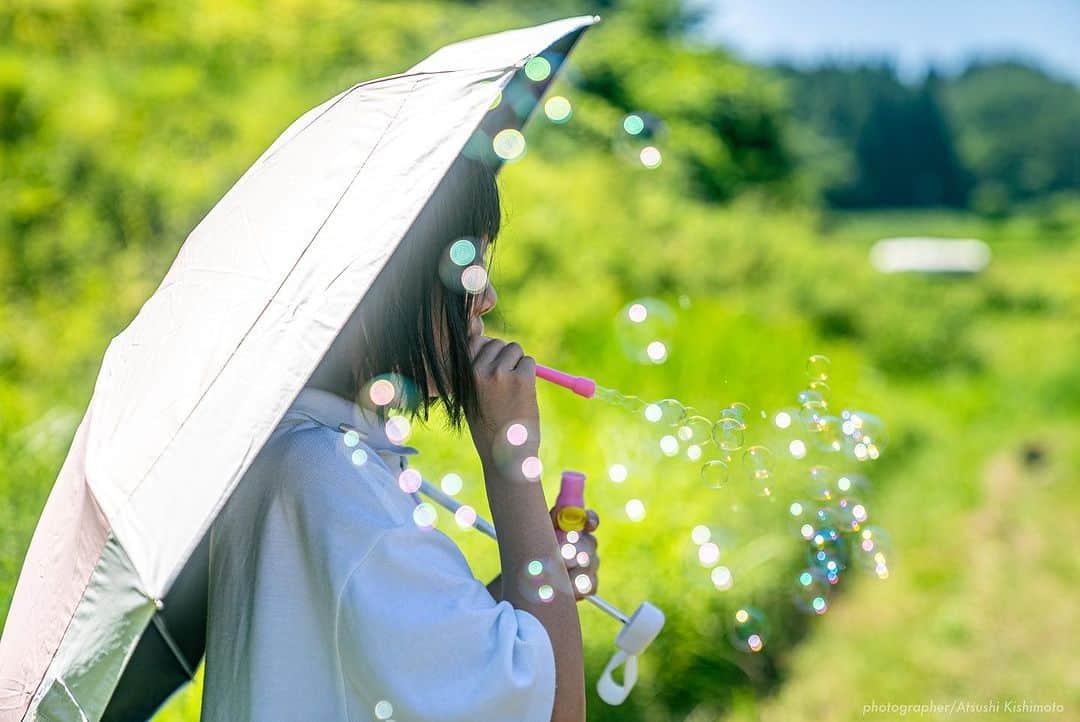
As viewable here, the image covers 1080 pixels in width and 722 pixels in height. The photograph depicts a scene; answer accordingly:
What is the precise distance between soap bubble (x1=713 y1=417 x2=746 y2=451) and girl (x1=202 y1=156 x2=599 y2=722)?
0.84 metres

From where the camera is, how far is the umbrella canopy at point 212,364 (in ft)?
3.52

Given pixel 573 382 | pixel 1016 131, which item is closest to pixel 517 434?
pixel 573 382

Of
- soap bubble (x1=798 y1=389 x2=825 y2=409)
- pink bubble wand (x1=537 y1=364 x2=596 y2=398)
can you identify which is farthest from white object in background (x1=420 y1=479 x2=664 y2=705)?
soap bubble (x1=798 y1=389 x2=825 y2=409)

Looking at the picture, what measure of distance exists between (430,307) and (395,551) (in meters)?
0.33

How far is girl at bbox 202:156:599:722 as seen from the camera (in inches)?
47.0

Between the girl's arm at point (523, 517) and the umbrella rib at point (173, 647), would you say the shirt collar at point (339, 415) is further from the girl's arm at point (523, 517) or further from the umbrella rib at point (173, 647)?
the umbrella rib at point (173, 647)

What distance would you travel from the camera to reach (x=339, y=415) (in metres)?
1.37

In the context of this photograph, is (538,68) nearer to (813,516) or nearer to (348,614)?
(348,614)

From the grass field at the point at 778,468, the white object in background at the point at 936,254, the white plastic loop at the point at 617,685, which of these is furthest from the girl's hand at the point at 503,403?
the white object in background at the point at 936,254

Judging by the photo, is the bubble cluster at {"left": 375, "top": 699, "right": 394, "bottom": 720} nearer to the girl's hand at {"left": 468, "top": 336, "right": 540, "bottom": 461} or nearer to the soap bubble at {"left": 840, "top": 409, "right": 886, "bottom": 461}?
the girl's hand at {"left": 468, "top": 336, "right": 540, "bottom": 461}

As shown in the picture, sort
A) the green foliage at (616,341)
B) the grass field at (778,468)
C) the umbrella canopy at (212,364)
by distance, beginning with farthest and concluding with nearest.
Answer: the green foliage at (616,341) < the grass field at (778,468) < the umbrella canopy at (212,364)

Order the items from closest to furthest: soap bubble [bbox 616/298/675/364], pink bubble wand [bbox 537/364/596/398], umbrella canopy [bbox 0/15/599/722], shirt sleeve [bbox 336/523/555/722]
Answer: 1. umbrella canopy [bbox 0/15/599/722]
2. shirt sleeve [bbox 336/523/555/722]
3. pink bubble wand [bbox 537/364/596/398]
4. soap bubble [bbox 616/298/675/364]

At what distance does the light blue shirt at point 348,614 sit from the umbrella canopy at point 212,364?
0.38 ft

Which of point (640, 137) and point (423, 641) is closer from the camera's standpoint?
point (423, 641)
